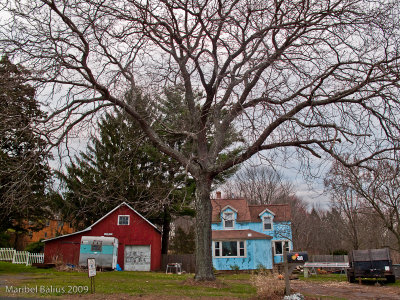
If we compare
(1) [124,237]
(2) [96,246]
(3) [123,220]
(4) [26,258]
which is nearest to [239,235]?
(1) [124,237]

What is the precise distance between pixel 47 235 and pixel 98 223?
37.5 meters

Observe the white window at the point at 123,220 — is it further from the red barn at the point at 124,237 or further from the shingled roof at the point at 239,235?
the shingled roof at the point at 239,235

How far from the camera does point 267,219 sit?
105ft

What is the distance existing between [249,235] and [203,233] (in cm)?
1763

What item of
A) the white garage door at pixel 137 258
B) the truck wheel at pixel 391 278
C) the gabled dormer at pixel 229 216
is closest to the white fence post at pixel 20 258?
the white garage door at pixel 137 258

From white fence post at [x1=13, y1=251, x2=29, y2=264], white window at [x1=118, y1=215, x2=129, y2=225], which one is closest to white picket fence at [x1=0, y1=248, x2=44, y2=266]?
white fence post at [x1=13, y1=251, x2=29, y2=264]

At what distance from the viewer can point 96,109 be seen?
39.4 feet

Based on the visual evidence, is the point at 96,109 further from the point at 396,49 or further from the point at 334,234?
the point at 334,234

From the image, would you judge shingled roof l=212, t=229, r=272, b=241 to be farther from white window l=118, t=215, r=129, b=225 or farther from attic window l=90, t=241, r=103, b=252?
attic window l=90, t=241, r=103, b=252

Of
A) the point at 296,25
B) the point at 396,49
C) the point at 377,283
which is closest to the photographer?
the point at 396,49

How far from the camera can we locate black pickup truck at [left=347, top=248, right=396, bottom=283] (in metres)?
18.9

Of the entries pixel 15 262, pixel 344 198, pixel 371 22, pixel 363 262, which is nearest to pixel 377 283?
pixel 363 262

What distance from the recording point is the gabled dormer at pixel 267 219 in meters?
31.8

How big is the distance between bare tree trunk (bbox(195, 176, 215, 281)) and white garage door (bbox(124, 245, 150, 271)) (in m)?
16.8
